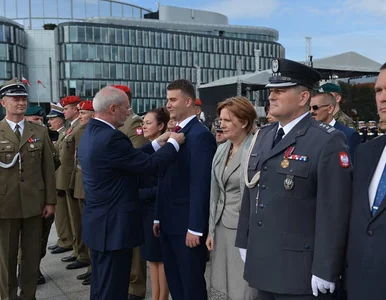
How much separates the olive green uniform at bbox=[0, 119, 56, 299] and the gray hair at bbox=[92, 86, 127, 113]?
4.15 ft

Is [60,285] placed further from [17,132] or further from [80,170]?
[17,132]

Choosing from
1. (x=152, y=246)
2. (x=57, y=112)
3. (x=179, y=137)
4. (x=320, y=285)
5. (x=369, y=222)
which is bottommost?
(x=152, y=246)

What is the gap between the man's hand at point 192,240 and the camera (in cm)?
331

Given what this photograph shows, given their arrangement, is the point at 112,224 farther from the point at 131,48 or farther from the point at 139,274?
the point at 131,48

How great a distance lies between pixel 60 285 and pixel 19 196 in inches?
56.0

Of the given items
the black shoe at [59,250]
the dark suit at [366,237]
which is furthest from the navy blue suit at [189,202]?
the black shoe at [59,250]

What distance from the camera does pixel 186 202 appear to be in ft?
11.3

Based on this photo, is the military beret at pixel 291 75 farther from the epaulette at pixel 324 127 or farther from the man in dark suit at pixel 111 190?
the man in dark suit at pixel 111 190

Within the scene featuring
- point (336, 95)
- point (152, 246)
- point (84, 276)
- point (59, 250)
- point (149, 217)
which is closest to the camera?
point (152, 246)

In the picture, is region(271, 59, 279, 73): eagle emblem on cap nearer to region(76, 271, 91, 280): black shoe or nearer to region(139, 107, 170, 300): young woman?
region(139, 107, 170, 300): young woman

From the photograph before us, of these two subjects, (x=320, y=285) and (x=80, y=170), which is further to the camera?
(x=80, y=170)

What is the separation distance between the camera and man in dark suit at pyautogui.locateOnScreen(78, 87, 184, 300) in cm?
335

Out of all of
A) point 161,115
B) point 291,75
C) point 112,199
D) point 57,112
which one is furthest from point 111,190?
point 57,112

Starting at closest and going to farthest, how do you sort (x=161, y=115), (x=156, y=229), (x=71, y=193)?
(x=156, y=229) < (x=161, y=115) < (x=71, y=193)
